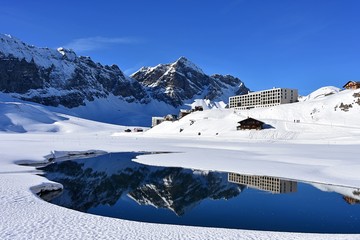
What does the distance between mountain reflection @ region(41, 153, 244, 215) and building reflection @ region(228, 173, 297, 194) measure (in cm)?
131

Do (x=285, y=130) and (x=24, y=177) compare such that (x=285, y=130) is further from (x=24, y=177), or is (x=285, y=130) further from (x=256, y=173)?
(x=24, y=177)

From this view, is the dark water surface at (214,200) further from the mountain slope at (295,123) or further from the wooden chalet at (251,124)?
the wooden chalet at (251,124)

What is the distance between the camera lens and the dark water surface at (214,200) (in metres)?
17.5

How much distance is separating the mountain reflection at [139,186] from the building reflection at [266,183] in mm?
1306

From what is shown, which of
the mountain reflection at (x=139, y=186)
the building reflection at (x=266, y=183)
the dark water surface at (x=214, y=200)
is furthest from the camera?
the building reflection at (x=266, y=183)

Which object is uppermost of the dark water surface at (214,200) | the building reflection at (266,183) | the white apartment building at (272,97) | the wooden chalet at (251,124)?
the white apartment building at (272,97)

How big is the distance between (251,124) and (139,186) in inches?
3008

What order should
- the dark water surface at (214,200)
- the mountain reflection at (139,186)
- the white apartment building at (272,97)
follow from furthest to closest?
the white apartment building at (272,97) → the mountain reflection at (139,186) → the dark water surface at (214,200)

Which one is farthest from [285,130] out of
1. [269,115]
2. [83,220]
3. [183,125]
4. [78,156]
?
[83,220]

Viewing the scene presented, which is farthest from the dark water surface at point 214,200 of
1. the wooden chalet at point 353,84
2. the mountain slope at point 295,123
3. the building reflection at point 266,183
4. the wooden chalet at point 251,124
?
the wooden chalet at point 353,84

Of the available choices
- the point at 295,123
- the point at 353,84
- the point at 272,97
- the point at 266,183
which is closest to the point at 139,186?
the point at 266,183

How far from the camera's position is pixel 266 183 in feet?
92.9

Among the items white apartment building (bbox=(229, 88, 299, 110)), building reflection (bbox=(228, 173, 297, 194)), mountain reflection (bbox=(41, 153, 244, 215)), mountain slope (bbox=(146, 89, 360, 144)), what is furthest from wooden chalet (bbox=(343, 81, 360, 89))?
building reflection (bbox=(228, 173, 297, 194))

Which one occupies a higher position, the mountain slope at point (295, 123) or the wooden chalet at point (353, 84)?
the wooden chalet at point (353, 84)
